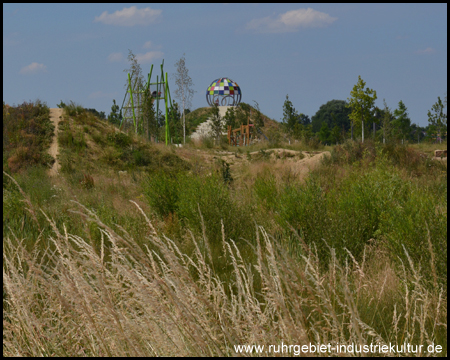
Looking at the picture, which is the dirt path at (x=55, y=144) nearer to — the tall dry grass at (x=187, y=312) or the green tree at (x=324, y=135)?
the tall dry grass at (x=187, y=312)

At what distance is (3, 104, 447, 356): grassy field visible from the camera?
1.91m

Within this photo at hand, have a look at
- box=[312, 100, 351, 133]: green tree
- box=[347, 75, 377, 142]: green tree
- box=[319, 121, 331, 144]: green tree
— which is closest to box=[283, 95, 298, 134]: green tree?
box=[347, 75, 377, 142]: green tree

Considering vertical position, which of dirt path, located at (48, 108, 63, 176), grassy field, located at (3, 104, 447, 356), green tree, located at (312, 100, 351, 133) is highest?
green tree, located at (312, 100, 351, 133)

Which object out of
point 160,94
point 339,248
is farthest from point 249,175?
point 160,94

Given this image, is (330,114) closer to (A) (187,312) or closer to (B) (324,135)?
(B) (324,135)

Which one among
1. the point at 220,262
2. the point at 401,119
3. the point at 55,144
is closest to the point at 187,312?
the point at 220,262

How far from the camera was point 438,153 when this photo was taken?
14570mm

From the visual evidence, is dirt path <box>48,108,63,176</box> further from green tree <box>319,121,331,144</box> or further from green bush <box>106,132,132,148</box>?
green tree <box>319,121,331,144</box>

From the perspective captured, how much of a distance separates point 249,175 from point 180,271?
30.7 feet

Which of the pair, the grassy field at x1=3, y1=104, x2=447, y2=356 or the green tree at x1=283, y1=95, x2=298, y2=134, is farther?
the green tree at x1=283, y1=95, x2=298, y2=134

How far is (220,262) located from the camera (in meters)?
3.93

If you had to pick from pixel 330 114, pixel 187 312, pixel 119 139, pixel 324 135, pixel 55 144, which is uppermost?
pixel 330 114

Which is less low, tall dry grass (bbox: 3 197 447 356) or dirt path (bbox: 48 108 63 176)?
dirt path (bbox: 48 108 63 176)

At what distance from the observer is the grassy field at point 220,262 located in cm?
191
